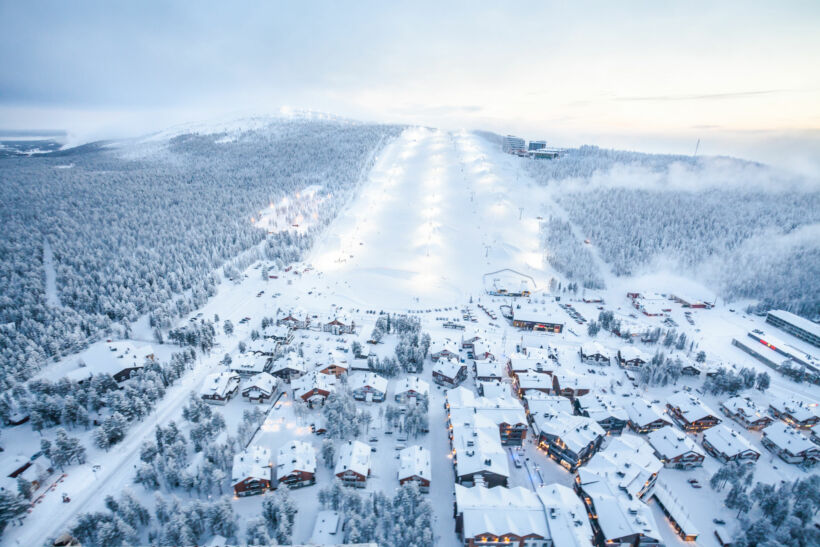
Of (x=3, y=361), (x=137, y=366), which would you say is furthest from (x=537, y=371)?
(x=3, y=361)

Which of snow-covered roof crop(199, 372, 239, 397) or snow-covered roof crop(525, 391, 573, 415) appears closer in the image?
snow-covered roof crop(525, 391, 573, 415)

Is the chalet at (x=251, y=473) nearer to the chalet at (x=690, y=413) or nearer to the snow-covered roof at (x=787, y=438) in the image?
the chalet at (x=690, y=413)

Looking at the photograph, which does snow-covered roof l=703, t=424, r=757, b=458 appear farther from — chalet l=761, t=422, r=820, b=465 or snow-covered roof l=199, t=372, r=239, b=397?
snow-covered roof l=199, t=372, r=239, b=397

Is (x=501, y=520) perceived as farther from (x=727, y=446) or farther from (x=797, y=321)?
(x=797, y=321)

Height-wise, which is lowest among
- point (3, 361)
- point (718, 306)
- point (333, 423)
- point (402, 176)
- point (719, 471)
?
point (718, 306)

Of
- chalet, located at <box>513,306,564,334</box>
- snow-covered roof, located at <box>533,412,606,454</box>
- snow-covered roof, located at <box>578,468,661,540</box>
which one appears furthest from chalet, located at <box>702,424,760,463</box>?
chalet, located at <box>513,306,564,334</box>

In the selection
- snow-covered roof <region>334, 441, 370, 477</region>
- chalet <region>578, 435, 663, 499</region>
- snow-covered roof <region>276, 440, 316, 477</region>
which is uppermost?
snow-covered roof <region>276, 440, 316, 477</region>

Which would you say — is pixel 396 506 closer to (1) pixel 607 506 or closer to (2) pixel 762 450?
(1) pixel 607 506
